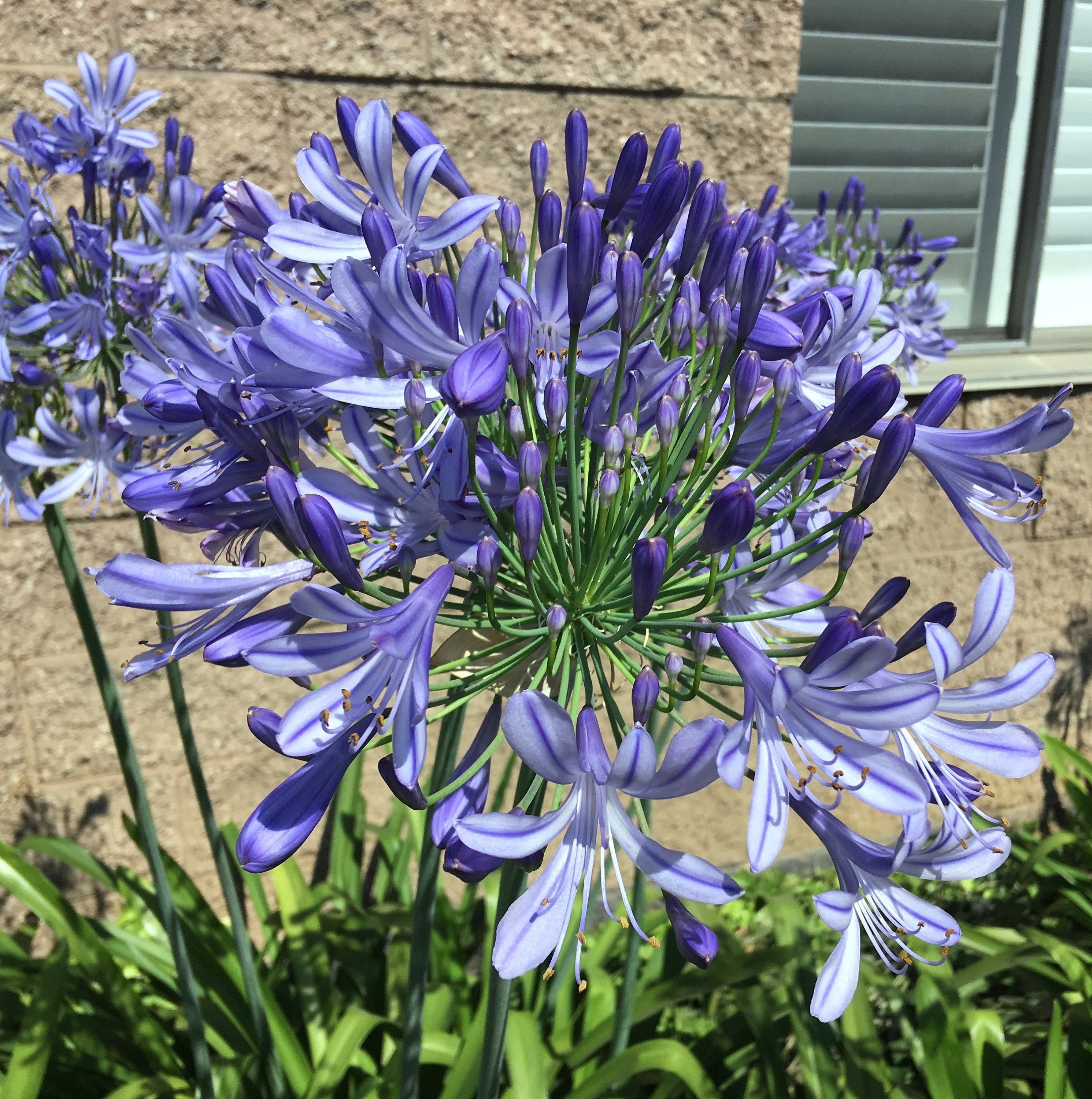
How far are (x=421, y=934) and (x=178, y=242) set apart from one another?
1.21 meters

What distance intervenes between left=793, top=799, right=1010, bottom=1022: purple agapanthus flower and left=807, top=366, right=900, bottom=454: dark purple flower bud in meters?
0.33

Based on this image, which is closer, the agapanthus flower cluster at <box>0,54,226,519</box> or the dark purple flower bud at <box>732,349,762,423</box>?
the dark purple flower bud at <box>732,349,762,423</box>

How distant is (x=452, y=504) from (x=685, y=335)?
12.9 inches

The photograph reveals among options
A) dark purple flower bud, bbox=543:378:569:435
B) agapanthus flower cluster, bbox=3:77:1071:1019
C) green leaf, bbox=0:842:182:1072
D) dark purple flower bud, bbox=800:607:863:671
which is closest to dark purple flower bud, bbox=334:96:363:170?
agapanthus flower cluster, bbox=3:77:1071:1019

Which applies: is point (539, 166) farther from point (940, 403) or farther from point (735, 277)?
point (940, 403)

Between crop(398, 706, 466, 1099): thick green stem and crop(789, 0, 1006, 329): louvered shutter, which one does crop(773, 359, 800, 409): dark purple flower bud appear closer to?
crop(398, 706, 466, 1099): thick green stem

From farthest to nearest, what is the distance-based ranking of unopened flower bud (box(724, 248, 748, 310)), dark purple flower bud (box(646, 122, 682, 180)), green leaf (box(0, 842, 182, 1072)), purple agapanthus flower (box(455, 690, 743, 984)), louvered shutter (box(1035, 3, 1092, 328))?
louvered shutter (box(1035, 3, 1092, 328)), green leaf (box(0, 842, 182, 1072)), dark purple flower bud (box(646, 122, 682, 180)), unopened flower bud (box(724, 248, 748, 310)), purple agapanthus flower (box(455, 690, 743, 984))

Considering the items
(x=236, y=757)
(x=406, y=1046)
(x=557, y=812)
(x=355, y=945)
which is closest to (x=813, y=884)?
(x=355, y=945)

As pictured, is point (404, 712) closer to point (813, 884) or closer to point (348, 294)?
point (348, 294)

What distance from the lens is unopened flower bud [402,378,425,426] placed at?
785 mm

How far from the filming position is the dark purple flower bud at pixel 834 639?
0.71 meters

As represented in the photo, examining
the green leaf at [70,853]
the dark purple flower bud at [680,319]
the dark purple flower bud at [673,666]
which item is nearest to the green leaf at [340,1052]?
the green leaf at [70,853]

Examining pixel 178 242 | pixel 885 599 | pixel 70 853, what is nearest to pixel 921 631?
pixel 885 599

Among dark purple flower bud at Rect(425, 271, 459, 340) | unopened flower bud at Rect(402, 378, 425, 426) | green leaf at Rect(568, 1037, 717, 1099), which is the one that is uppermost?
dark purple flower bud at Rect(425, 271, 459, 340)
